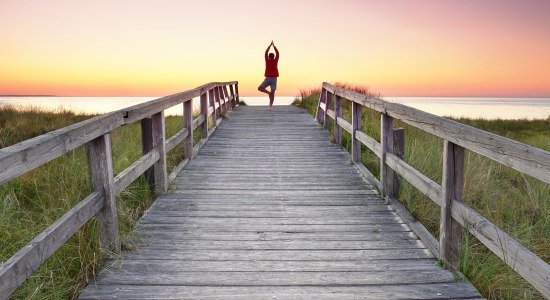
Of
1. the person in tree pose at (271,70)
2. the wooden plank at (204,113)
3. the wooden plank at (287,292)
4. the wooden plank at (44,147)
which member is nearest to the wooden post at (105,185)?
the wooden plank at (44,147)

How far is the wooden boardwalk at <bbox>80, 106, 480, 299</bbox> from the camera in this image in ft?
10.8

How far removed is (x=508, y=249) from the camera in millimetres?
2863

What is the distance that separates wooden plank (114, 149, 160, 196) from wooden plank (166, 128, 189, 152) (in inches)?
23.2

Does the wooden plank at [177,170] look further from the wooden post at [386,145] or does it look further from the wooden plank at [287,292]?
the wooden plank at [287,292]

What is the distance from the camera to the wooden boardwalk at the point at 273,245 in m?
3.29

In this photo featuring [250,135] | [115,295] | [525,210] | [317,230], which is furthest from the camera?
[250,135]

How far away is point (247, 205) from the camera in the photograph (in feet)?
17.5

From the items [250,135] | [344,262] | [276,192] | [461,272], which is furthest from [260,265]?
[250,135]

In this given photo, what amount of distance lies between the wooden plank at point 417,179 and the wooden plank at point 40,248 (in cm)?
260

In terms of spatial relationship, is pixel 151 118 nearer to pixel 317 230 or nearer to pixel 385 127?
pixel 317 230

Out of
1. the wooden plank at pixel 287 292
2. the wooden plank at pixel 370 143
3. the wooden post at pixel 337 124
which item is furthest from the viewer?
the wooden post at pixel 337 124

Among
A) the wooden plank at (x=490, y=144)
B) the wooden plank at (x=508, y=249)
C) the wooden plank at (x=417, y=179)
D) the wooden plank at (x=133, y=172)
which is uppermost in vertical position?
the wooden plank at (x=490, y=144)

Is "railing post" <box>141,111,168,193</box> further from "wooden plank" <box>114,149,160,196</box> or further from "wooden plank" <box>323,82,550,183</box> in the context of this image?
"wooden plank" <box>323,82,550,183</box>

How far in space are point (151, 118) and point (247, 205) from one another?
147cm
